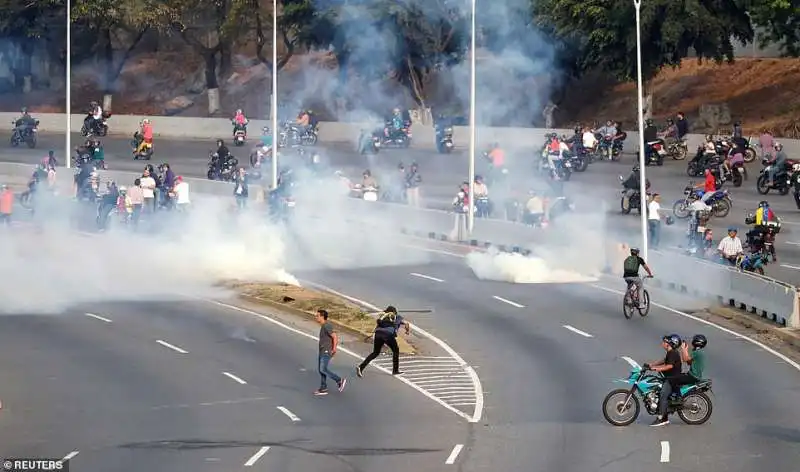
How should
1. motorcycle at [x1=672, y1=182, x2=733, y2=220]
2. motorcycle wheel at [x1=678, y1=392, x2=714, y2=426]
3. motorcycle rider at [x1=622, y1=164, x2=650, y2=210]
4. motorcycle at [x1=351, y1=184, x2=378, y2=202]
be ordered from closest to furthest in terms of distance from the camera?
motorcycle wheel at [x1=678, y1=392, x2=714, y2=426] < motorcycle at [x1=672, y1=182, x2=733, y2=220] < motorcycle rider at [x1=622, y1=164, x2=650, y2=210] < motorcycle at [x1=351, y1=184, x2=378, y2=202]

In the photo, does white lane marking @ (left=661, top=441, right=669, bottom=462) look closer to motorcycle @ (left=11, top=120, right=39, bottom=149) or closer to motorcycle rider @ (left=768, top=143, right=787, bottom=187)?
motorcycle rider @ (left=768, top=143, right=787, bottom=187)

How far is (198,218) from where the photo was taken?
53.1 metres

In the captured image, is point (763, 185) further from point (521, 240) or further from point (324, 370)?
point (324, 370)

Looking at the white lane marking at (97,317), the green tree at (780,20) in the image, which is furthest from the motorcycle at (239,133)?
the white lane marking at (97,317)

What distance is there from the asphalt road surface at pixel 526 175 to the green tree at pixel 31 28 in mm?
10637

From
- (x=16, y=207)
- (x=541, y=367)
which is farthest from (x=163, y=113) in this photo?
(x=541, y=367)

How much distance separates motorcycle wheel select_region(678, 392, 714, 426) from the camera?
87.4 feet

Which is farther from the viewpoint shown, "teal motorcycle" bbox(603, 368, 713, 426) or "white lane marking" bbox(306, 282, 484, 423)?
"white lane marking" bbox(306, 282, 484, 423)

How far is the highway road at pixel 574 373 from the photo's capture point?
965 inches

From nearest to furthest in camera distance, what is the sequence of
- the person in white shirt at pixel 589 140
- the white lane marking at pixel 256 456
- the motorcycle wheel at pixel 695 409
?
the white lane marking at pixel 256 456 < the motorcycle wheel at pixel 695 409 < the person in white shirt at pixel 589 140

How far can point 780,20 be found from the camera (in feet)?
224

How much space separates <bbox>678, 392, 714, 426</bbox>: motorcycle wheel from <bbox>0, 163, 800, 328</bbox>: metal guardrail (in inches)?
361

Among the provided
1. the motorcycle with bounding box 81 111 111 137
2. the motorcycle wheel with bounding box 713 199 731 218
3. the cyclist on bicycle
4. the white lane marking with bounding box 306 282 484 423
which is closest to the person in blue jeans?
the white lane marking with bounding box 306 282 484 423

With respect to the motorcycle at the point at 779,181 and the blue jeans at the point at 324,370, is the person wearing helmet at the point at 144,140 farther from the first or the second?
the blue jeans at the point at 324,370
